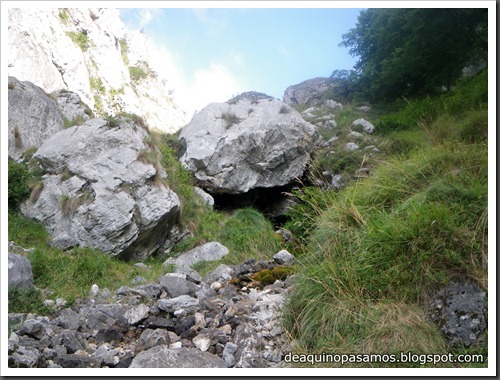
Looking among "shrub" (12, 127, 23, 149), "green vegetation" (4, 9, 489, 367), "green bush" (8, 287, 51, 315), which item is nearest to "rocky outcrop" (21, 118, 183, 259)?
"green vegetation" (4, 9, 489, 367)

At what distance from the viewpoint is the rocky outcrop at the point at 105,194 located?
243 inches

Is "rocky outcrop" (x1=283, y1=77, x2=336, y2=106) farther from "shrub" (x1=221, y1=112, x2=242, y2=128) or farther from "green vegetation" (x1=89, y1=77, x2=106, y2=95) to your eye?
"green vegetation" (x1=89, y1=77, x2=106, y2=95)

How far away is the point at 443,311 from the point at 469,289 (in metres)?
0.26

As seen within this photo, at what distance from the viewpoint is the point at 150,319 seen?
355 cm

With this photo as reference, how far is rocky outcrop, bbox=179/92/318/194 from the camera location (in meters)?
9.48

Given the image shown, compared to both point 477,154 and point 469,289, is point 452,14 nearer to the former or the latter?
point 477,154

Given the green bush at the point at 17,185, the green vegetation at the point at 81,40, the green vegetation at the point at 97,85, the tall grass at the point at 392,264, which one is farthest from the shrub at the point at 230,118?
the green vegetation at the point at 81,40

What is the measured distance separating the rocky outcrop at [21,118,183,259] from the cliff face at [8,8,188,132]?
382 cm

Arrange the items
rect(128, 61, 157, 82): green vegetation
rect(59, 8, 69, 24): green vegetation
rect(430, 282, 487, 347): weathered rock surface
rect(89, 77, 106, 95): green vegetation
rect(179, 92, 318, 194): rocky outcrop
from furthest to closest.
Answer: rect(59, 8, 69, 24): green vegetation → rect(89, 77, 106, 95): green vegetation → rect(128, 61, 157, 82): green vegetation → rect(179, 92, 318, 194): rocky outcrop → rect(430, 282, 487, 347): weathered rock surface

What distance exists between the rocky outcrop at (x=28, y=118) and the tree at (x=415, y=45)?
6414 millimetres

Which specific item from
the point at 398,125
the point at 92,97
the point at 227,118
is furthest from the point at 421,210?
the point at 92,97

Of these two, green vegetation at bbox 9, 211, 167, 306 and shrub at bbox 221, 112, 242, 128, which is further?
shrub at bbox 221, 112, 242, 128

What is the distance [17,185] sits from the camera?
6.60 metres

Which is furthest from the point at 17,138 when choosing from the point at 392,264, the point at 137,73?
the point at 137,73
